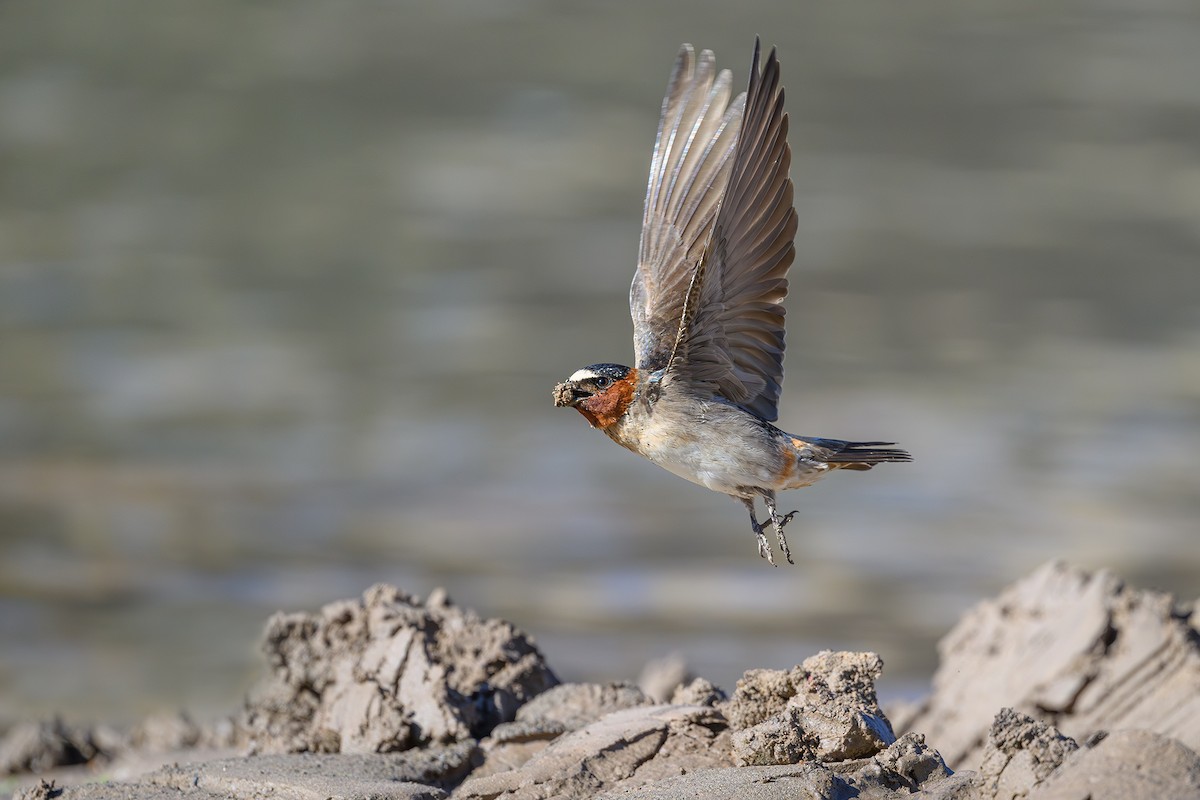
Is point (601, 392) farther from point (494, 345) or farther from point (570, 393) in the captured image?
point (494, 345)

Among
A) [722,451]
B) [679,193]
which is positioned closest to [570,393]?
[722,451]

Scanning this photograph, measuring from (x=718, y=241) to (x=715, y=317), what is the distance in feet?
1.18

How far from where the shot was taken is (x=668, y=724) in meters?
5.66

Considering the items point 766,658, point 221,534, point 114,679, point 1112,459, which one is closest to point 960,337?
point 1112,459

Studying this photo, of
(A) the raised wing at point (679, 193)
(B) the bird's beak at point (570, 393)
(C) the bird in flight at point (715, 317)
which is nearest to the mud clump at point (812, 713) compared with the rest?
(C) the bird in flight at point (715, 317)

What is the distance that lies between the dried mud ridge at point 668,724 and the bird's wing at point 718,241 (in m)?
1.26

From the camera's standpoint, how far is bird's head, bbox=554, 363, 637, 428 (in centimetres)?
610

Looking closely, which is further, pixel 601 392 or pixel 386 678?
pixel 386 678

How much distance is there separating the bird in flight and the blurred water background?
140 inches

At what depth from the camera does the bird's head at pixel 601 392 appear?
240 inches

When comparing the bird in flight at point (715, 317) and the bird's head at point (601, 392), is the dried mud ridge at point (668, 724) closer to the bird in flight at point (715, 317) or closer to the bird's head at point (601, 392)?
the bird in flight at point (715, 317)

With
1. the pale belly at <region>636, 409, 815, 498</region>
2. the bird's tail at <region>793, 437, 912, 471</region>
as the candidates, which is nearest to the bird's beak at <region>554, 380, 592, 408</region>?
the pale belly at <region>636, 409, 815, 498</region>

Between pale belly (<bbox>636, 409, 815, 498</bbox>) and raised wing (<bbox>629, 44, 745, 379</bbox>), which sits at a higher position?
raised wing (<bbox>629, 44, 745, 379</bbox>)

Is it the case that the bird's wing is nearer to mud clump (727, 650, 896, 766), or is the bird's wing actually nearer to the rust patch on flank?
the rust patch on flank
